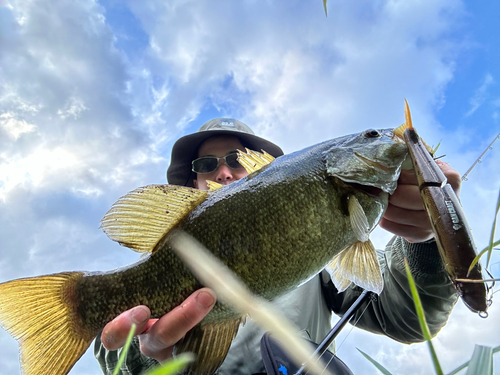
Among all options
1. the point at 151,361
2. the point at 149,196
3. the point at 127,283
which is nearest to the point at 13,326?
the point at 127,283

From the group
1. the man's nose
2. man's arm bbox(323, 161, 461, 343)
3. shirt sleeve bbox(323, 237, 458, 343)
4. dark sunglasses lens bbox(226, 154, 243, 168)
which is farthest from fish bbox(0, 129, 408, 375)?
dark sunglasses lens bbox(226, 154, 243, 168)

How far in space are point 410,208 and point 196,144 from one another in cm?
305

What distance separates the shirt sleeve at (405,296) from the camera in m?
2.20

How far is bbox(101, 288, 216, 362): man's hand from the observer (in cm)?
141

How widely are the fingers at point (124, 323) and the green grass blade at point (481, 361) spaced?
1.24 metres

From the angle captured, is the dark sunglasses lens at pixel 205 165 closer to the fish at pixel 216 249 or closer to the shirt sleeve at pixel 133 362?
the shirt sleeve at pixel 133 362

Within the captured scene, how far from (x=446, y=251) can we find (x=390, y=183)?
0.62 meters

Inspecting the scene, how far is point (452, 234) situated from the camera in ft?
3.67

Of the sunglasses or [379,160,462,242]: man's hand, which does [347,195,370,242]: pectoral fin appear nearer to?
[379,160,462,242]: man's hand

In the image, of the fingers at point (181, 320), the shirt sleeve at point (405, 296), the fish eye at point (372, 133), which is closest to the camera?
the fingers at point (181, 320)

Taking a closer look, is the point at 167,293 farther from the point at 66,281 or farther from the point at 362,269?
the point at 362,269

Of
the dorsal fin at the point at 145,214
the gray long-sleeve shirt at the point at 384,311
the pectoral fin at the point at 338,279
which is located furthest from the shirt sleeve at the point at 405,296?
the dorsal fin at the point at 145,214

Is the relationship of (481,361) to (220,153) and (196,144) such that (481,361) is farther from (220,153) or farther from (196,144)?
(196,144)

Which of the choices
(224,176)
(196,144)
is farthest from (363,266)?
(196,144)
